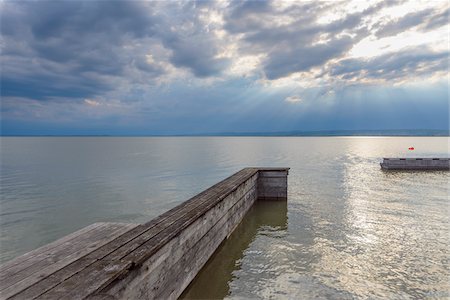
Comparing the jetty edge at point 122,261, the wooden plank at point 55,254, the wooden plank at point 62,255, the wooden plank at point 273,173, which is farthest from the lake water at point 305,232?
the wooden plank at point 55,254

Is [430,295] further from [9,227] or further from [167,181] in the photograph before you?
[167,181]

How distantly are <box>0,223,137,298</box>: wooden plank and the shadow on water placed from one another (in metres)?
2.30

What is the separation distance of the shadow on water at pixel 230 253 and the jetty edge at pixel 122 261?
0.32 meters

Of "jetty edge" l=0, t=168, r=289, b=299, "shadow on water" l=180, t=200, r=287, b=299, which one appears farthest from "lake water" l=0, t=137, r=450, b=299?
"jetty edge" l=0, t=168, r=289, b=299

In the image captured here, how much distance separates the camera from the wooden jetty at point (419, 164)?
3158cm

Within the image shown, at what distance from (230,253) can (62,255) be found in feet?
17.9

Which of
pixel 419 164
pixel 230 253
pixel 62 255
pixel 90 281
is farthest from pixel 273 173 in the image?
pixel 419 164

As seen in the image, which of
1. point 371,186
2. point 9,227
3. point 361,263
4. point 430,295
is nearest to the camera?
point 430,295

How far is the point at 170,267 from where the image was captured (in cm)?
544

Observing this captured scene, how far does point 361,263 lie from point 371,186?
16.2 meters

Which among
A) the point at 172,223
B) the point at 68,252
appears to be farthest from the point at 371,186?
the point at 68,252

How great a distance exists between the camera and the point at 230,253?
9148 millimetres

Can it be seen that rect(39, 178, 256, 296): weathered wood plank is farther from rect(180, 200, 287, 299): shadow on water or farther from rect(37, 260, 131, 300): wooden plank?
rect(180, 200, 287, 299): shadow on water

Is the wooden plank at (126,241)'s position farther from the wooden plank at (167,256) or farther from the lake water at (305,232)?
the lake water at (305,232)
